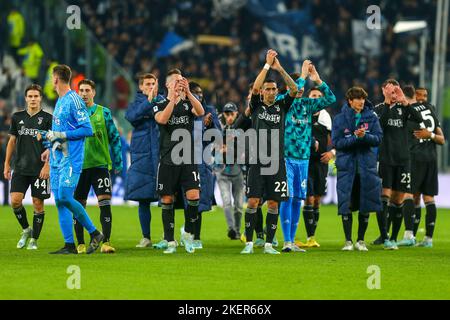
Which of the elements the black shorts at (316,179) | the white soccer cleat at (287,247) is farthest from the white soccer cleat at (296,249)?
the black shorts at (316,179)

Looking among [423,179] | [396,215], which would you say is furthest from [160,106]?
[423,179]

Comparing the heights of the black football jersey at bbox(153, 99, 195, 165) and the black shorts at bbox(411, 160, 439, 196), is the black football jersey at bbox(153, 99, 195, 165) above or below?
above

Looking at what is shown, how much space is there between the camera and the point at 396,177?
1591 centimetres

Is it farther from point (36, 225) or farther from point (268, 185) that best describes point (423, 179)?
point (36, 225)

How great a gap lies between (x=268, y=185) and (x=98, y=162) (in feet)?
7.06

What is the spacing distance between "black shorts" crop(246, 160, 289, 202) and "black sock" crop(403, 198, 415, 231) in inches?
112

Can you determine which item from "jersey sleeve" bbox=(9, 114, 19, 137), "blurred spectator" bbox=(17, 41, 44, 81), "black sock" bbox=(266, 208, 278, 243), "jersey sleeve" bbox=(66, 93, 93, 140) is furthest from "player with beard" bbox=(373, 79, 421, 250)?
"blurred spectator" bbox=(17, 41, 44, 81)

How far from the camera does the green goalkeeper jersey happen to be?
1443 cm

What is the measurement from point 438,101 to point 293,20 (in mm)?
7633

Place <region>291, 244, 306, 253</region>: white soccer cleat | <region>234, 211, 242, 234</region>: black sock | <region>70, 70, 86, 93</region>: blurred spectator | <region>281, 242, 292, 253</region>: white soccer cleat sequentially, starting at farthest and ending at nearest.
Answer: <region>70, 70, 86, 93</region>: blurred spectator → <region>234, 211, 242, 234</region>: black sock → <region>291, 244, 306, 253</region>: white soccer cleat → <region>281, 242, 292, 253</region>: white soccer cleat

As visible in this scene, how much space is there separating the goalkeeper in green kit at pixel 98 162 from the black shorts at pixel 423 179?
173 inches

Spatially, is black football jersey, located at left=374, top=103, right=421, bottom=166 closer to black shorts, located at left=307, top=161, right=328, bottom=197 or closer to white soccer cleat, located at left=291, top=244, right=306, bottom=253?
black shorts, located at left=307, top=161, right=328, bottom=197

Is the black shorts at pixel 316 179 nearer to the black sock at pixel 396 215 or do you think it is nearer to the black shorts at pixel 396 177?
the black shorts at pixel 396 177

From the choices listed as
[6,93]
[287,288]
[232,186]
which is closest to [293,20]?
[6,93]
